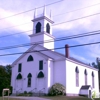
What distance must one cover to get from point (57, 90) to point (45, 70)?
15.2 feet

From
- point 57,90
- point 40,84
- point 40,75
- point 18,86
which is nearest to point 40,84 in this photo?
point 40,84

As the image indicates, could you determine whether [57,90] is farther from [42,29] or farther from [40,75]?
[42,29]

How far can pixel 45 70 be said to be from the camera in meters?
38.0

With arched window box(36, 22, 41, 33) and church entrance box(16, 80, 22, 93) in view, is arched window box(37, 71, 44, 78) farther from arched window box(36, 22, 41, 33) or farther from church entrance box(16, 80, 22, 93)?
arched window box(36, 22, 41, 33)

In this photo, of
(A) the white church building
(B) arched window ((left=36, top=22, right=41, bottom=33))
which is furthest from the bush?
(B) arched window ((left=36, top=22, right=41, bottom=33))

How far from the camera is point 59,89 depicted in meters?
35.7

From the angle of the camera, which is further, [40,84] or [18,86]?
[18,86]

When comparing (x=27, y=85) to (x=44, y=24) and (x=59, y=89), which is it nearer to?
(x=59, y=89)

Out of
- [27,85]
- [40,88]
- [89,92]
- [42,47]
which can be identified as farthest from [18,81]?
[89,92]

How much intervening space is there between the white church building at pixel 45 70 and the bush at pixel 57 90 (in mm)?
947

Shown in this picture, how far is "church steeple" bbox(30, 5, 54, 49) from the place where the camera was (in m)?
43.6

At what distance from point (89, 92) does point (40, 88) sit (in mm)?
9897

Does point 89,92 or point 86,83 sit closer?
point 89,92

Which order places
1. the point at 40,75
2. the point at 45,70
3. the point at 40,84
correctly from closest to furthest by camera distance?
the point at 45,70
the point at 40,84
the point at 40,75
